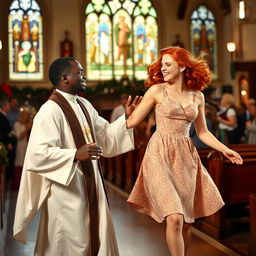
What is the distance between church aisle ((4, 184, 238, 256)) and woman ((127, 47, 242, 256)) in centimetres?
115

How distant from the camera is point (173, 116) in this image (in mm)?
4246

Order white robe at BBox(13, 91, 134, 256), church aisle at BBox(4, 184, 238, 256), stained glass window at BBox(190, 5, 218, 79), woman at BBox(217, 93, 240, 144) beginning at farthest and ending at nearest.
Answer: stained glass window at BBox(190, 5, 218, 79) → woman at BBox(217, 93, 240, 144) → church aisle at BBox(4, 184, 238, 256) → white robe at BBox(13, 91, 134, 256)

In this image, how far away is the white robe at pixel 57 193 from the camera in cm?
359

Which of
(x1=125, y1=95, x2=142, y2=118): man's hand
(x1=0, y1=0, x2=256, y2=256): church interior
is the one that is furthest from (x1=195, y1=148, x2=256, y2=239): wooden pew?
(x1=0, y1=0, x2=256, y2=256): church interior

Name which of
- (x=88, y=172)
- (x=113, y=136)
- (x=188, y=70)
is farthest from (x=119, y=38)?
(x=88, y=172)

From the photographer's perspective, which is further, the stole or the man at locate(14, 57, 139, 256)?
the stole

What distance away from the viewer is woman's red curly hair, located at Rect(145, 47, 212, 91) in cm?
425

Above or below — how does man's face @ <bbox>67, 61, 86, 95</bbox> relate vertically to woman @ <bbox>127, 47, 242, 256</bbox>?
above

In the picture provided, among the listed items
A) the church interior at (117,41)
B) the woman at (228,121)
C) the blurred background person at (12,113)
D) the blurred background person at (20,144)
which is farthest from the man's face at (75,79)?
the church interior at (117,41)

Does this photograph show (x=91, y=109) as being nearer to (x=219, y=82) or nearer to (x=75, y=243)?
(x=75, y=243)

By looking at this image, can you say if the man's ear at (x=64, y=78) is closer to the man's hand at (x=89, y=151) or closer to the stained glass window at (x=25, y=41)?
the man's hand at (x=89, y=151)

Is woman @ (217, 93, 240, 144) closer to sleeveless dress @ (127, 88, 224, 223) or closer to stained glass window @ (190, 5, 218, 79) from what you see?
sleeveless dress @ (127, 88, 224, 223)

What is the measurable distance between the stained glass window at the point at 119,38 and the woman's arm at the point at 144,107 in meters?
14.1

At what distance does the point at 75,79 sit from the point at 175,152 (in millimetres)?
923
